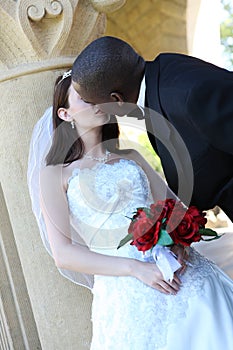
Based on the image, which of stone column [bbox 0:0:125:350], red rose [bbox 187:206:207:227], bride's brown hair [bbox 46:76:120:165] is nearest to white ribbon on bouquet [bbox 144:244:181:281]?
red rose [bbox 187:206:207:227]

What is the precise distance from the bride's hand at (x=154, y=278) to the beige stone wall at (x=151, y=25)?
411cm

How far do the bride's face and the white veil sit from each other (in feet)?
0.59

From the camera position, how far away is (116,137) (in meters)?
2.44

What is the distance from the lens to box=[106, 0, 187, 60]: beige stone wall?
19.1ft

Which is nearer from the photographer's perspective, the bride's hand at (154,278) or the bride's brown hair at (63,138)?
the bride's hand at (154,278)

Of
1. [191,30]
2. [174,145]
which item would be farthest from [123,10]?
[174,145]

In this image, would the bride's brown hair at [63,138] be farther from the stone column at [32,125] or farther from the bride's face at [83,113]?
the stone column at [32,125]

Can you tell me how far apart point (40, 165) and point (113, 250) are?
17.4 inches

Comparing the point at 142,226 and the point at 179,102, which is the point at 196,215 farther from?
the point at 179,102

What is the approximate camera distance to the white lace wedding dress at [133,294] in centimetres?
193

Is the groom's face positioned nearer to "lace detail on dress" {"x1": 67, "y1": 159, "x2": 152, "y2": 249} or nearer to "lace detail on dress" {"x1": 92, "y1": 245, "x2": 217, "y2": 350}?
"lace detail on dress" {"x1": 67, "y1": 159, "x2": 152, "y2": 249}

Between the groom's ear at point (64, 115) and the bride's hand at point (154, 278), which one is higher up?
the groom's ear at point (64, 115)

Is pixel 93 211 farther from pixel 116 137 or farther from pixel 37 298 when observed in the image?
pixel 37 298

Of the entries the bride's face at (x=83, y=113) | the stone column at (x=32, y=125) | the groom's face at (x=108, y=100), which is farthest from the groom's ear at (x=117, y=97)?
the stone column at (x=32, y=125)
